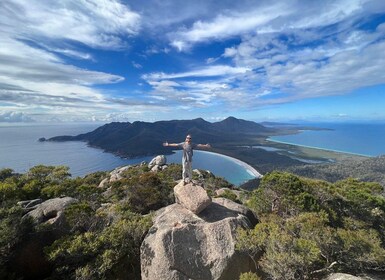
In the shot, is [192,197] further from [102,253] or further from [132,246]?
[102,253]

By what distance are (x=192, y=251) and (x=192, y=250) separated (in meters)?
0.06

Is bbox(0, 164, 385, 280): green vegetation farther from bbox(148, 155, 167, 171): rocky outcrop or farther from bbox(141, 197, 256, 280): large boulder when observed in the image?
bbox(148, 155, 167, 171): rocky outcrop

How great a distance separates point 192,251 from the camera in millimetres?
13430

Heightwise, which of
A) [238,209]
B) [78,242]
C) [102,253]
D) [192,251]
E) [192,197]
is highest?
[192,197]

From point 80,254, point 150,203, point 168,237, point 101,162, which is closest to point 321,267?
point 168,237

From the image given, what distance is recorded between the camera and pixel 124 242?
14.6 meters

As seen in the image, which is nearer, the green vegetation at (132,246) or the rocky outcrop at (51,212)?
the green vegetation at (132,246)

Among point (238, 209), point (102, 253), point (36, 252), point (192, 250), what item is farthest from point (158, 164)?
point (192, 250)

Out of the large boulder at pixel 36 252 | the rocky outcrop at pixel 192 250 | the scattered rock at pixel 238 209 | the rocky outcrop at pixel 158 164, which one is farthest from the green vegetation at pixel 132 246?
the rocky outcrop at pixel 158 164

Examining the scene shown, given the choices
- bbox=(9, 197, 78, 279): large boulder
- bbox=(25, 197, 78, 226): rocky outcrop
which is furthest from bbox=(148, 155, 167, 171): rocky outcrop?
bbox=(9, 197, 78, 279): large boulder

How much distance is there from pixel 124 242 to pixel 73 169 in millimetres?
175520

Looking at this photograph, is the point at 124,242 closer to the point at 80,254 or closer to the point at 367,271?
the point at 80,254

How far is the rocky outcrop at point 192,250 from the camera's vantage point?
12.9 meters

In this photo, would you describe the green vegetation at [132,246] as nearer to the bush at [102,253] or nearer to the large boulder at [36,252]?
the bush at [102,253]
